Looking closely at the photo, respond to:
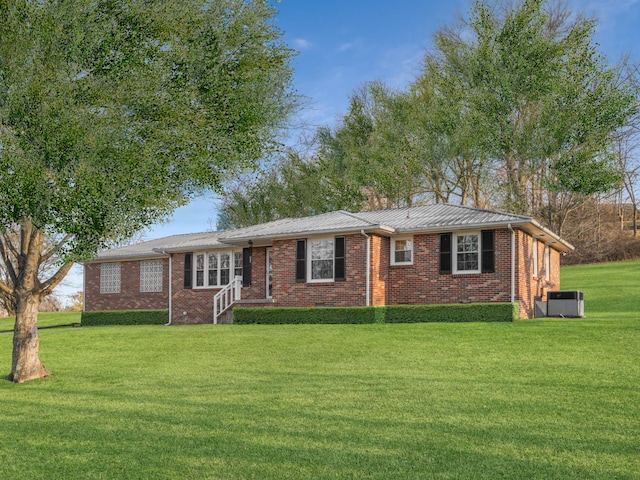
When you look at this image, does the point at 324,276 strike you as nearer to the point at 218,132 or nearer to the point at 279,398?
the point at 218,132

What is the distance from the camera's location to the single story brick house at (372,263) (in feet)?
63.5

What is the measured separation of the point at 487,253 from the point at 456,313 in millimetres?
2416

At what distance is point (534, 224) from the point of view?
1903 centimetres

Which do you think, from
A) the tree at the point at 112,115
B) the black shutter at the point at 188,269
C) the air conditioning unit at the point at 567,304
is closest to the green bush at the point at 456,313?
the air conditioning unit at the point at 567,304

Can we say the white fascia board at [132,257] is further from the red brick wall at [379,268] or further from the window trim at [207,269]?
the red brick wall at [379,268]

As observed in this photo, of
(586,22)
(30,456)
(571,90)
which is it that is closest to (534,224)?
(571,90)

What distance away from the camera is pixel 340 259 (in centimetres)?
2062

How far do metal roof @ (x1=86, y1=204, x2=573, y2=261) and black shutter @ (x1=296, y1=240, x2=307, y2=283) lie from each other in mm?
400

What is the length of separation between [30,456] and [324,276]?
49.3 feet

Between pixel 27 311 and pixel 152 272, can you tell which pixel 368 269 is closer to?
pixel 27 311

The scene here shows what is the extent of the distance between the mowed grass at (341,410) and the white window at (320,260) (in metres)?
6.56

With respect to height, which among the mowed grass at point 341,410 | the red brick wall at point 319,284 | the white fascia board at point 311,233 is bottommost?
the mowed grass at point 341,410

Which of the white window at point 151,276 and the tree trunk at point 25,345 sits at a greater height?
the white window at point 151,276

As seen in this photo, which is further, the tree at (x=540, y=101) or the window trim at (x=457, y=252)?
the tree at (x=540, y=101)
